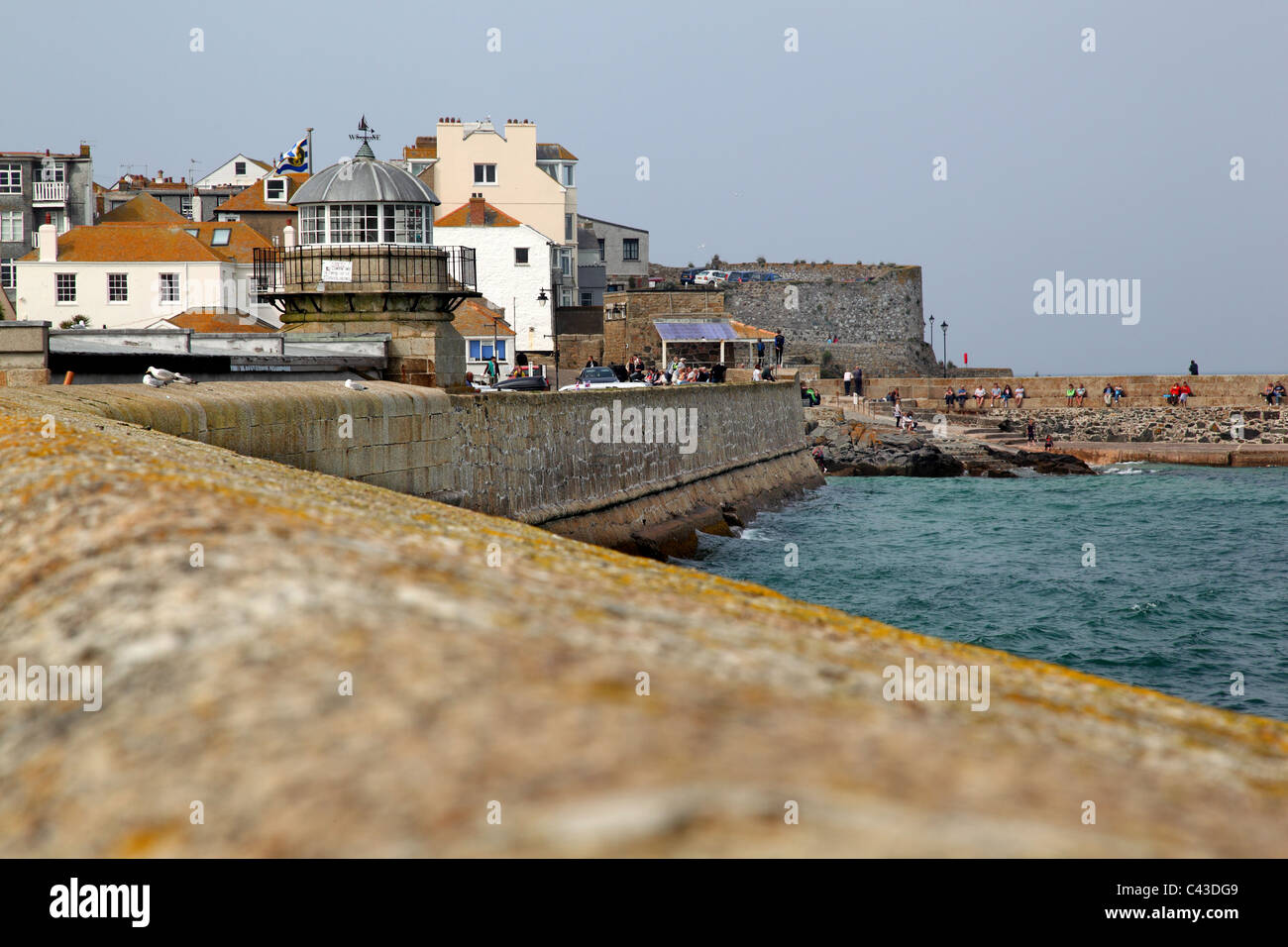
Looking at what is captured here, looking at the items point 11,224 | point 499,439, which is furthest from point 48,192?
point 499,439

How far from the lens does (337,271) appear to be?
58.4 feet

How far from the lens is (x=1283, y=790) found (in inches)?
111

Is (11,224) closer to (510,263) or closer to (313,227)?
(510,263)

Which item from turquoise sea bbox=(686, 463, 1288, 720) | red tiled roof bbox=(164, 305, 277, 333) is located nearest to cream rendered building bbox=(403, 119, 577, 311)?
red tiled roof bbox=(164, 305, 277, 333)

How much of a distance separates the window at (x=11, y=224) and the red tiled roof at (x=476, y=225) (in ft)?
68.4

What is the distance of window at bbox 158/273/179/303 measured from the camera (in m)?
47.5

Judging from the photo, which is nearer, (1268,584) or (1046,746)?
(1046,746)

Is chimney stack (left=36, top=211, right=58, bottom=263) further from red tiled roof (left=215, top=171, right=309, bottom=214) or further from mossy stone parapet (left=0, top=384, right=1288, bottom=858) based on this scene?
mossy stone parapet (left=0, top=384, right=1288, bottom=858)

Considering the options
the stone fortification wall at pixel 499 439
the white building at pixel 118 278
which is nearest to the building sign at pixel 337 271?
the stone fortification wall at pixel 499 439

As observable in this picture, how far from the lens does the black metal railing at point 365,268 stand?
58.3ft

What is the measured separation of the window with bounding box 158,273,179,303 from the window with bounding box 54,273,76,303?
10.7ft

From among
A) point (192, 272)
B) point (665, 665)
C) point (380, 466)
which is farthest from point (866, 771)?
point (192, 272)

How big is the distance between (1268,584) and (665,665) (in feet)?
84.3
